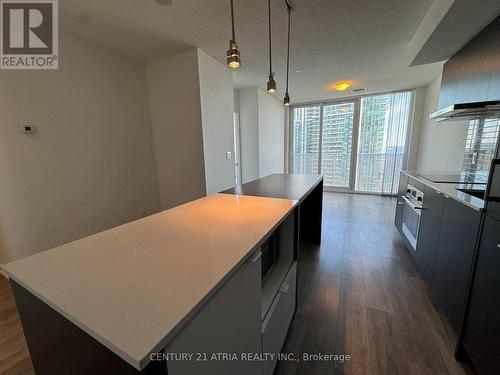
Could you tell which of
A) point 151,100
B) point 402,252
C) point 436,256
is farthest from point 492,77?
point 151,100

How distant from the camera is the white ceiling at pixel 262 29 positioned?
6.37ft

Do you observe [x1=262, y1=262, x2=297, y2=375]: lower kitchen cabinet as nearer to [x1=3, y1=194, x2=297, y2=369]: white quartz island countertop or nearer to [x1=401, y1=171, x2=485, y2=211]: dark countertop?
[x1=3, y1=194, x2=297, y2=369]: white quartz island countertop

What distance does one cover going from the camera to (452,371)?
122cm

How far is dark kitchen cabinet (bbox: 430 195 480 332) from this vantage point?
Answer: 1.24m

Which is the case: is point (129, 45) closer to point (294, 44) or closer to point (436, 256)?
point (294, 44)

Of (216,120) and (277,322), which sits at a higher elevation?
(216,120)

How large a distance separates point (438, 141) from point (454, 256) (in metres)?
3.44

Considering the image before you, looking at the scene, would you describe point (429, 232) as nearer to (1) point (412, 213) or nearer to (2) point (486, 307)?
(1) point (412, 213)

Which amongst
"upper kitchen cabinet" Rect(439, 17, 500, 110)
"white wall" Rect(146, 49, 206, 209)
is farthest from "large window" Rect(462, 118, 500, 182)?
"white wall" Rect(146, 49, 206, 209)

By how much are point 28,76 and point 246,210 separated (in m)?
2.55

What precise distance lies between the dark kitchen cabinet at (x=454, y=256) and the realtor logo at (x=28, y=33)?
3.64m

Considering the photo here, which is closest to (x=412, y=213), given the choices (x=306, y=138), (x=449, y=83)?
(x=449, y=83)

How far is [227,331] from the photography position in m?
0.70

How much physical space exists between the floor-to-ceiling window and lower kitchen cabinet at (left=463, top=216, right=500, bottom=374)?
183 inches
